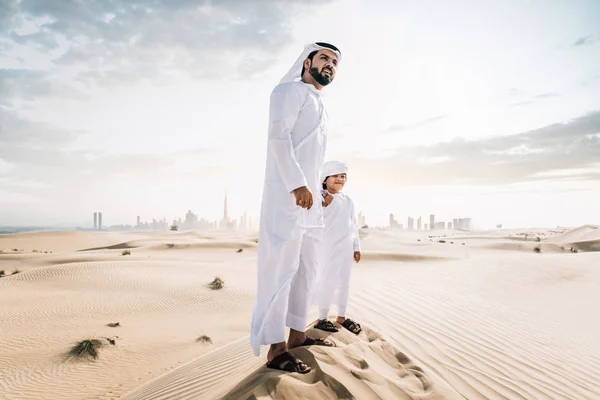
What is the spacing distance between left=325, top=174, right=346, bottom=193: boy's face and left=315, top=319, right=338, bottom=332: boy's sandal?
1.46 meters

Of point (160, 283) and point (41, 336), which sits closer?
point (41, 336)

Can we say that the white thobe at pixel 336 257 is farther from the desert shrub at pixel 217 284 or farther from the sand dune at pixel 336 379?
the desert shrub at pixel 217 284

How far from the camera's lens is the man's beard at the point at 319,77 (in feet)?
11.7

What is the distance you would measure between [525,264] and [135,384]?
470 inches

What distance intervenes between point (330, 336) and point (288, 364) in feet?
3.19

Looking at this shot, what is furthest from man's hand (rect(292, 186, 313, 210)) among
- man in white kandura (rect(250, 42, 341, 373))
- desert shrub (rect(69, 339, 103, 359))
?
desert shrub (rect(69, 339, 103, 359))

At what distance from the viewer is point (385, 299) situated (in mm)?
6383

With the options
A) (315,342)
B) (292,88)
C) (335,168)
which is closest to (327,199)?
(335,168)

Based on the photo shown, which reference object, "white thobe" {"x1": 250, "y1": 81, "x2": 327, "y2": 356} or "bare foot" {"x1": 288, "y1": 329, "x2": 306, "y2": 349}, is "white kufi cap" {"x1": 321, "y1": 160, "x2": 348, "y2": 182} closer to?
"white thobe" {"x1": 250, "y1": 81, "x2": 327, "y2": 356}

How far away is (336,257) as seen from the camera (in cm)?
443

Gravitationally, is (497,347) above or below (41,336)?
above

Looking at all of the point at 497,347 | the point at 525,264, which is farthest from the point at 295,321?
the point at 525,264

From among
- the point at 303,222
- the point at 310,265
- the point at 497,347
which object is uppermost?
the point at 303,222

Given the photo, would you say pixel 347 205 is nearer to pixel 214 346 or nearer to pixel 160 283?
pixel 214 346
